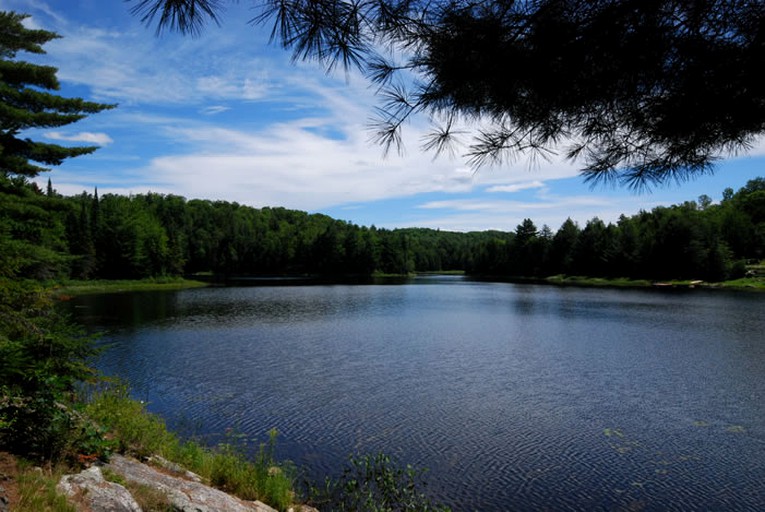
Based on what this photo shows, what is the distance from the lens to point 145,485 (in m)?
5.59

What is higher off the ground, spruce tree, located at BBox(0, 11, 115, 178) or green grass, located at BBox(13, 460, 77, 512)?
spruce tree, located at BBox(0, 11, 115, 178)

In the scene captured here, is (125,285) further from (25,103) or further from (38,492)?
(38,492)

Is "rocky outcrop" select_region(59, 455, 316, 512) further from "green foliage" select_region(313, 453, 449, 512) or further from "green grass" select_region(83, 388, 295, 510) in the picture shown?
"green foliage" select_region(313, 453, 449, 512)

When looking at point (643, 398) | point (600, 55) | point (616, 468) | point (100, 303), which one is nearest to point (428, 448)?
point (616, 468)

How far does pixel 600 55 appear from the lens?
351cm

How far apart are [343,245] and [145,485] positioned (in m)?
123

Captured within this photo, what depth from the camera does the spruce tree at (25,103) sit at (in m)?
14.5

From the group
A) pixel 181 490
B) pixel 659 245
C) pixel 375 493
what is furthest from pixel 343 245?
pixel 181 490

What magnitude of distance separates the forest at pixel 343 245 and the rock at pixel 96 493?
225 inches

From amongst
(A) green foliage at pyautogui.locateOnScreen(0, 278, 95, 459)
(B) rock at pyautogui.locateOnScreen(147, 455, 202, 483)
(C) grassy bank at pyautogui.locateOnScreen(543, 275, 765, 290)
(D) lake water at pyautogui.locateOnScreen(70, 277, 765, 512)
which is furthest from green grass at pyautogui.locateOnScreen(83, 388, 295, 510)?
(C) grassy bank at pyautogui.locateOnScreen(543, 275, 765, 290)

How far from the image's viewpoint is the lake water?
9.89m

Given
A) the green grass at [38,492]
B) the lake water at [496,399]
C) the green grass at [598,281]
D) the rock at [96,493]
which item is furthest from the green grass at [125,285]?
the green grass at [598,281]

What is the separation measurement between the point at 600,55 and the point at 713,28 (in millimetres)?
799

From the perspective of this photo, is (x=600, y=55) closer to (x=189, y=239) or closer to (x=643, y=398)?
(x=643, y=398)
